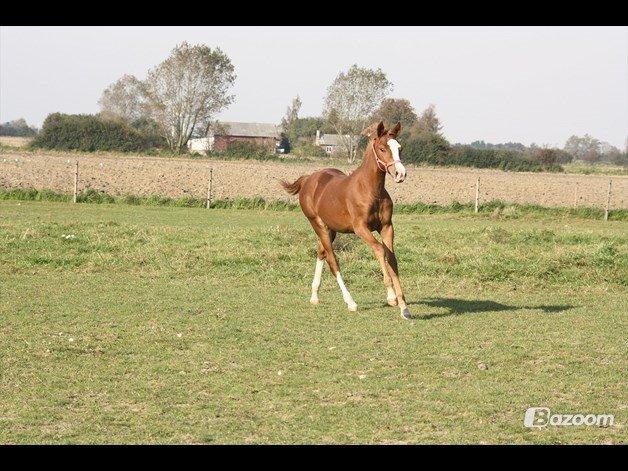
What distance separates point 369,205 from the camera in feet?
35.8

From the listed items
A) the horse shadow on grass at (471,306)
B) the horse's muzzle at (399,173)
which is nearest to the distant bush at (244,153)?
the horse shadow on grass at (471,306)

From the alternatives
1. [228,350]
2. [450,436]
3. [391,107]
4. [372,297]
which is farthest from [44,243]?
[391,107]

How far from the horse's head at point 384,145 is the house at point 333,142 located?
4641cm

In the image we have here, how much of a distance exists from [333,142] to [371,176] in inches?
3234

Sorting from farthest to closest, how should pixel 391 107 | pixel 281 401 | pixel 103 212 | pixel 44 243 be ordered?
1. pixel 391 107
2. pixel 103 212
3. pixel 44 243
4. pixel 281 401

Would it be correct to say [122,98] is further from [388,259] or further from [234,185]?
[388,259]

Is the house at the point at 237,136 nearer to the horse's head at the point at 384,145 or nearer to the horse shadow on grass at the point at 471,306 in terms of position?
the horse shadow on grass at the point at 471,306

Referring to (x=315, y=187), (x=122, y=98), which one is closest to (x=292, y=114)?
(x=122, y=98)

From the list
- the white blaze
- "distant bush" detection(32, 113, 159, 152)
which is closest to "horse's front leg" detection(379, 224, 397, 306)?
the white blaze

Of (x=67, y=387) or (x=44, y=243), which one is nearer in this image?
(x=67, y=387)

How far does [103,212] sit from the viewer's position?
2995cm

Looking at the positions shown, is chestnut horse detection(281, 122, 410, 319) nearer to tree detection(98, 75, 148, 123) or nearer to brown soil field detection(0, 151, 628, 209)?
brown soil field detection(0, 151, 628, 209)
